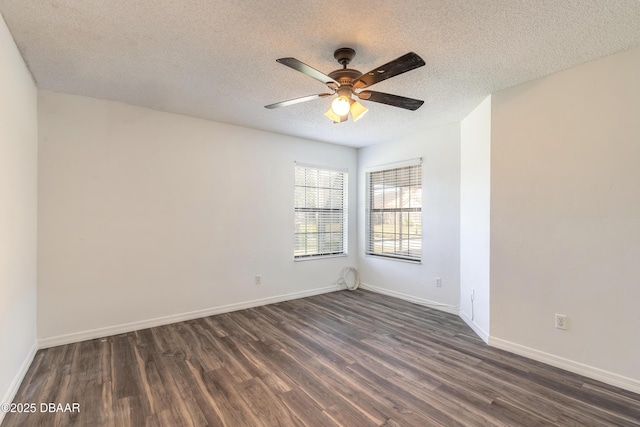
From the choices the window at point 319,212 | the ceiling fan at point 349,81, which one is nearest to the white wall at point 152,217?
the window at point 319,212

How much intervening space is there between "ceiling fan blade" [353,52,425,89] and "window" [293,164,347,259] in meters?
2.69

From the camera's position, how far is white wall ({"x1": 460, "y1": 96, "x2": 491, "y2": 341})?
10.1 ft

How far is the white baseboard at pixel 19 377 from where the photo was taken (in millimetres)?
1993

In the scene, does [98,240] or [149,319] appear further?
[149,319]

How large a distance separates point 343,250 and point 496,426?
3.64 m

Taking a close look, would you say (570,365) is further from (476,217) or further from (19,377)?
(19,377)

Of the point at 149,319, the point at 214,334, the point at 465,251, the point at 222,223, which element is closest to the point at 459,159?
the point at 465,251

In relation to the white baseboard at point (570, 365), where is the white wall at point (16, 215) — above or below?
above

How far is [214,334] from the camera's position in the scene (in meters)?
3.23

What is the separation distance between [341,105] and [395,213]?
115 inches

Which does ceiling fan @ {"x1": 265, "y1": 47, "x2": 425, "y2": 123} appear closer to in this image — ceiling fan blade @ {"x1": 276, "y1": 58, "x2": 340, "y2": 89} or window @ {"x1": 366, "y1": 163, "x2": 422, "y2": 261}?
ceiling fan blade @ {"x1": 276, "y1": 58, "x2": 340, "y2": 89}

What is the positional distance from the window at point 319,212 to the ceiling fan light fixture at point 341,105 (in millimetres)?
2551

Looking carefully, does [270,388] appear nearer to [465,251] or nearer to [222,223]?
[222,223]

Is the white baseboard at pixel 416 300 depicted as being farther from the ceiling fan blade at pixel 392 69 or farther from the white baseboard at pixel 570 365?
the ceiling fan blade at pixel 392 69
